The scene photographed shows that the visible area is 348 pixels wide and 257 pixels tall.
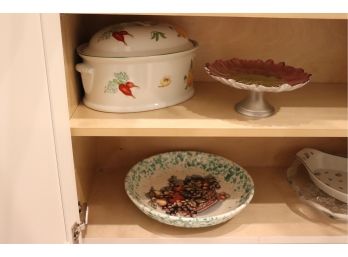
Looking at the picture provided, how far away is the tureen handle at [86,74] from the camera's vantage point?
2.53 feet

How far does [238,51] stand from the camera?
0.98 metres

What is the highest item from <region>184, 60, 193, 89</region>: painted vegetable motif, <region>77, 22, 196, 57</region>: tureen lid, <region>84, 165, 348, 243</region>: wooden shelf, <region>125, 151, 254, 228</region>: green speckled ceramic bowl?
<region>77, 22, 196, 57</region>: tureen lid

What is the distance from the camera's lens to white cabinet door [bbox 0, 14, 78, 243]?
0.56 meters

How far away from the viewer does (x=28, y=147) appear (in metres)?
0.64

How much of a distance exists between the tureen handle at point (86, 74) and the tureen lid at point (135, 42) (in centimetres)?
3

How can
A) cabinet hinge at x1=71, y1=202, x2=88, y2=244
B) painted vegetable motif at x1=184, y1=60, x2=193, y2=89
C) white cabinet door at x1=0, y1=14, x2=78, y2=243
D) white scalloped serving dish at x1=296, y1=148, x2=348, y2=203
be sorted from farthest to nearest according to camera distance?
1. white scalloped serving dish at x1=296, y1=148, x2=348, y2=203
2. painted vegetable motif at x1=184, y1=60, x2=193, y2=89
3. cabinet hinge at x1=71, y1=202, x2=88, y2=244
4. white cabinet door at x1=0, y1=14, x2=78, y2=243

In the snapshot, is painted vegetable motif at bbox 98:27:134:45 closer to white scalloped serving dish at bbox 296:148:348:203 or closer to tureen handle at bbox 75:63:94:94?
tureen handle at bbox 75:63:94:94

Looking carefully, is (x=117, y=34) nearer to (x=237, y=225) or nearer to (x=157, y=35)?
(x=157, y=35)

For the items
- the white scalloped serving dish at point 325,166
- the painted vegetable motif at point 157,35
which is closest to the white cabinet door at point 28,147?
the painted vegetable motif at point 157,35

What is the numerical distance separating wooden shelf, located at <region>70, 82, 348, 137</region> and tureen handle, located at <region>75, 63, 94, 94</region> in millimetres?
54

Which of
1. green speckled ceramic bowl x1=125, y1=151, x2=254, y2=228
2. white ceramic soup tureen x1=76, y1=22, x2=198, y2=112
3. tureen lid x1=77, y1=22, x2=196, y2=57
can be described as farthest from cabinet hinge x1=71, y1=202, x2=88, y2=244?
tureen lid x1=77, y1=22, x2=196, y2=57

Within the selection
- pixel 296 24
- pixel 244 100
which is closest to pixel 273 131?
pixel 244 100

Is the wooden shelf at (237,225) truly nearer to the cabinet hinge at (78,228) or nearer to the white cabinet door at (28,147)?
the cabinet hinge at (78,228)

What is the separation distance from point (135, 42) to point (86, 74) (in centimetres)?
12
